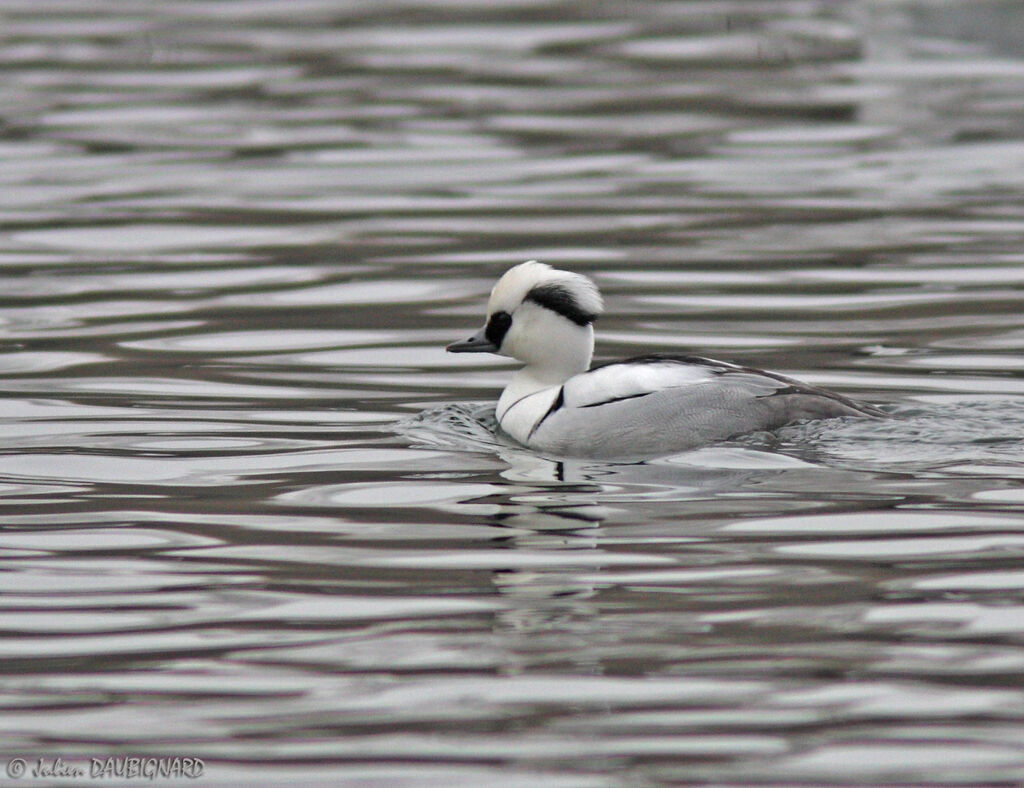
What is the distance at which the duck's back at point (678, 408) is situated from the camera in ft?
28.7

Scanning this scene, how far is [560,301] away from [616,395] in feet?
2.17

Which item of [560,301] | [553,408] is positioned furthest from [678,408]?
[560,301]

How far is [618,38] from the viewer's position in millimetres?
24469

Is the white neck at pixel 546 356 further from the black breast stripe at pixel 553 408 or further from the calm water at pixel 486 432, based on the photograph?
the calm water at pixel 486 432

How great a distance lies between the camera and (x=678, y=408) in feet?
28.7

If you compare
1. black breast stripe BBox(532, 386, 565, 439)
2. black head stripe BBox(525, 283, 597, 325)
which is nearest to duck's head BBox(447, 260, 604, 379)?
black head stripe BBox(525, 283, 597, 325)

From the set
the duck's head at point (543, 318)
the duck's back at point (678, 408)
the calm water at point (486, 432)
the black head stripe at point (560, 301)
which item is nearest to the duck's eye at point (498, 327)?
the duck's head at point (543, 318)

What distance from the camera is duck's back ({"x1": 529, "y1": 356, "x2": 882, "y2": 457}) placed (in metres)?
8.73

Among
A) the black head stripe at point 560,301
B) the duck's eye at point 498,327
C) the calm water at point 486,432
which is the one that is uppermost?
the black head stripe at point 560,301

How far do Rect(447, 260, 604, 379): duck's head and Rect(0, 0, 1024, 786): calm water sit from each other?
0.51 metres

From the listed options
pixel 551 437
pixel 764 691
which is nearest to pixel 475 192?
pixel 551 437

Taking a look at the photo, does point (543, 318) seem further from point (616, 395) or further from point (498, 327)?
point (616, 395)

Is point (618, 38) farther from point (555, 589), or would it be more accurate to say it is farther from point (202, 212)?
point (555, 589)

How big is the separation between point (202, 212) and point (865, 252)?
541 cm
